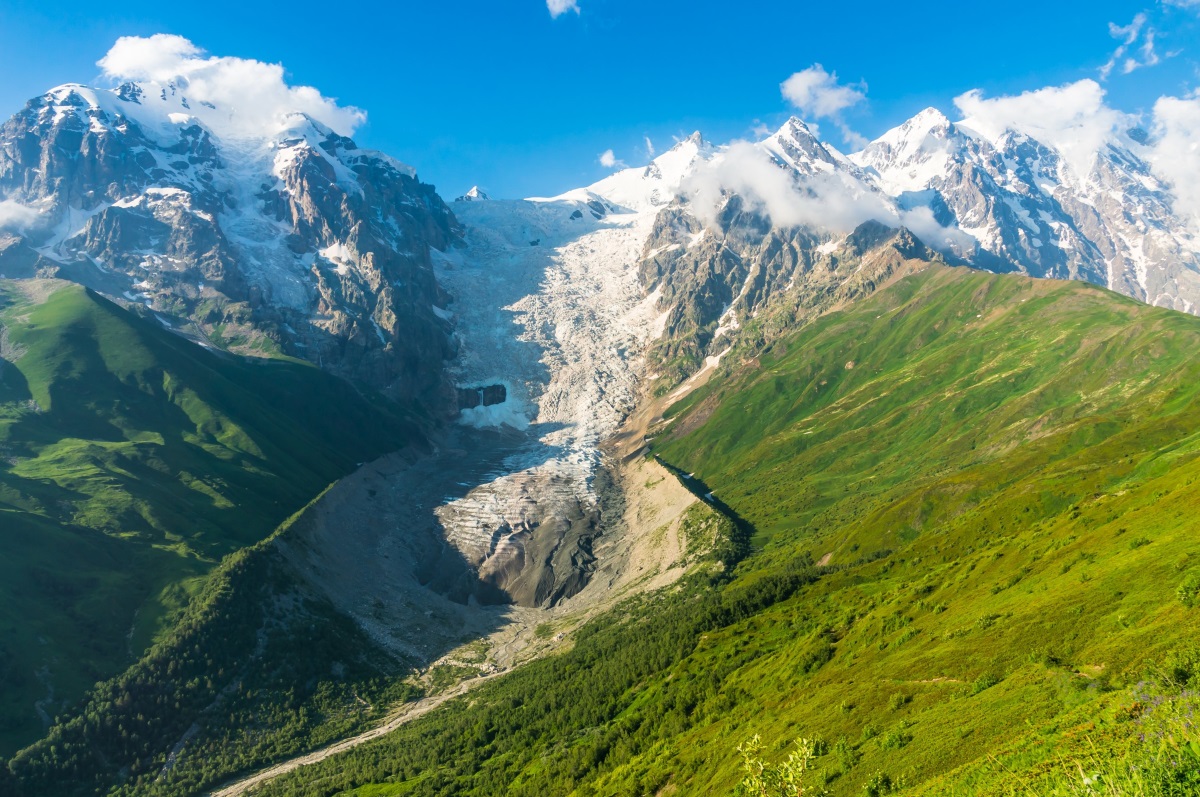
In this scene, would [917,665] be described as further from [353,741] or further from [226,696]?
[226,696]

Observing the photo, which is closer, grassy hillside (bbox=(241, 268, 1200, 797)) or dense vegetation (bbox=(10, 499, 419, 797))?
grassy hillside (bbox=(241, 268, 1200, 797))

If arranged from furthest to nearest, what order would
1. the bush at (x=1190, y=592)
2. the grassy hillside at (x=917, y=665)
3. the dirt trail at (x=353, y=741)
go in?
1. the dirt trail at (x=353, y=741)
2. the bush at (x=1190, y=592)
3. the grassy hillside at (x=917, y=665)

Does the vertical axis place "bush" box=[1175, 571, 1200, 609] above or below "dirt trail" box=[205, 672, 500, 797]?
above

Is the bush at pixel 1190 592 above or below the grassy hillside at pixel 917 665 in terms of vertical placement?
above

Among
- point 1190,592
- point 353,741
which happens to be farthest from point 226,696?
point 1190,592

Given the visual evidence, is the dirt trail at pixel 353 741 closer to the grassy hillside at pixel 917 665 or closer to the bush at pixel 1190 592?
the grassy hillside at pixel 917 665

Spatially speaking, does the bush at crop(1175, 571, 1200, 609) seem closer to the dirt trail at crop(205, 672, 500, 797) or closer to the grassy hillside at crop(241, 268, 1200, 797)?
the grassy hillside at crop(241, 268, 1200, 797)

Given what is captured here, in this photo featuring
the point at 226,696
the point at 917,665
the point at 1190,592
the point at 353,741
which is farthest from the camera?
the point at 226,696

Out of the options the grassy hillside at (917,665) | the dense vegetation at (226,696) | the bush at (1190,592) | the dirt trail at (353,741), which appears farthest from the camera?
the dirt trail at (353,741)

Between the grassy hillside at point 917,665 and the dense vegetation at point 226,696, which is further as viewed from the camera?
the dense vegetation at point 226,696

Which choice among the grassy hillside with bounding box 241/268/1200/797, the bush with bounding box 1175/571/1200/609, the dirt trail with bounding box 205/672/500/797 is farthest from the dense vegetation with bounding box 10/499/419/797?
the bush with bounding box 1175/571/1200/609

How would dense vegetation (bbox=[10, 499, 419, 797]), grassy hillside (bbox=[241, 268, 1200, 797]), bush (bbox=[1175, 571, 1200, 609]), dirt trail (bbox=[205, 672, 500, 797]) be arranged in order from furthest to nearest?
dirt trail (bbox=[205, 672, 500, 797]) < dense vegetation (bbox=[10, 499, 419, 797]) < bush (bbox=[1175, 571, 1200, 609]) < grassy hillside (bbox=[241, 268, 1200, 797])

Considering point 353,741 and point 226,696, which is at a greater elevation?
point 226,696

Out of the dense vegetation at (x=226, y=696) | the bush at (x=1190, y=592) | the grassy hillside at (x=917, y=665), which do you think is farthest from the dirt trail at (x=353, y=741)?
the bush at (x=1190, y=592)
